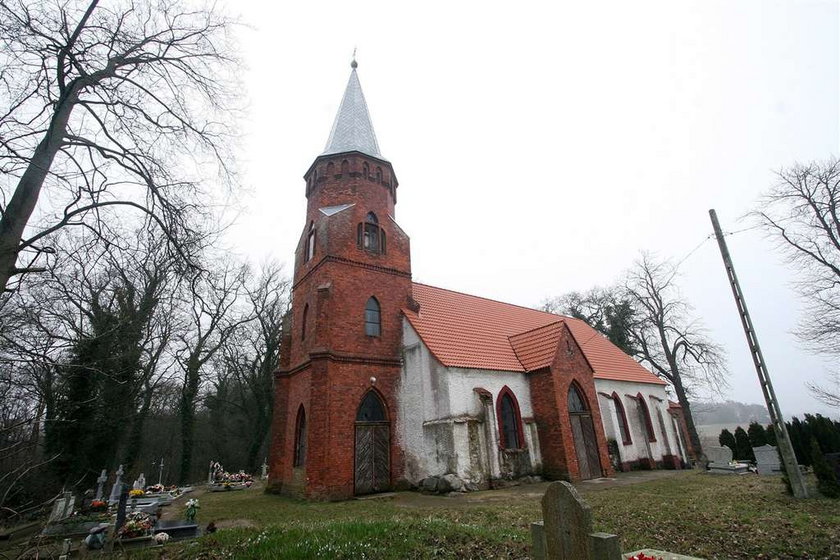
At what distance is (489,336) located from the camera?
19.2 metres

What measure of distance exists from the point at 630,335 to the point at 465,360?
20.7 meters

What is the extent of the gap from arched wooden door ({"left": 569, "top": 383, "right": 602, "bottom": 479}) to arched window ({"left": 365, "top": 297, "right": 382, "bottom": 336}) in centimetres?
Result: 850

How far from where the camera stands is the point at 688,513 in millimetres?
8953

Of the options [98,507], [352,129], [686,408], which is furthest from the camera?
[686,408]

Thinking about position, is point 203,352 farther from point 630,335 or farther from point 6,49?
point 630,335

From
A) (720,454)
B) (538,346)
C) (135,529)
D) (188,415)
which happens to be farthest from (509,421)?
(188,415)

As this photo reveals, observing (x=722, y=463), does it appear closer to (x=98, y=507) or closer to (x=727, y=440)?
(x=727, y=440)

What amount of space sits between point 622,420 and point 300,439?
15953 mm

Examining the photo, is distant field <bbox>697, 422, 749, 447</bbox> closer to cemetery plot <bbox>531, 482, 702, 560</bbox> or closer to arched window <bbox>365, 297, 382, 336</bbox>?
arched window <bbox>365, 297, 382, 336</bbox>

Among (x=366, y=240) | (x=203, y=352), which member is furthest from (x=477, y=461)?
(x=203, y=352)

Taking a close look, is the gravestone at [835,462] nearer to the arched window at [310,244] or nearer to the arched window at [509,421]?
the arched window at [509,421]

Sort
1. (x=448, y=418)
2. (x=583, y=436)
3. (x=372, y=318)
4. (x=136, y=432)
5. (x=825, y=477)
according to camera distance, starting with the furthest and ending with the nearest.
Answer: (x=136, y=432), (x=583, y=436), (x=372, y=318), (x=448, y=418), (x=825, y=477)

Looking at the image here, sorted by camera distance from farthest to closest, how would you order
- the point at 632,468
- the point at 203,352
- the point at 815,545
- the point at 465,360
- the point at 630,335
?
1. the point at 630,335
2. the point at 203,352
3. the point at 632,468
4. the point at 465,360
5. the point at 815,545

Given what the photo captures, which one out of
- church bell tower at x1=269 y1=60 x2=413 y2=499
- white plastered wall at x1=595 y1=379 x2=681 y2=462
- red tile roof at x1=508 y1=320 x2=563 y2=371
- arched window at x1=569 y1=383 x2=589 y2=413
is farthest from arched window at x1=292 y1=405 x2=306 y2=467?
white plastered wall at x1=595 y1=379 x2=681 y2=462
